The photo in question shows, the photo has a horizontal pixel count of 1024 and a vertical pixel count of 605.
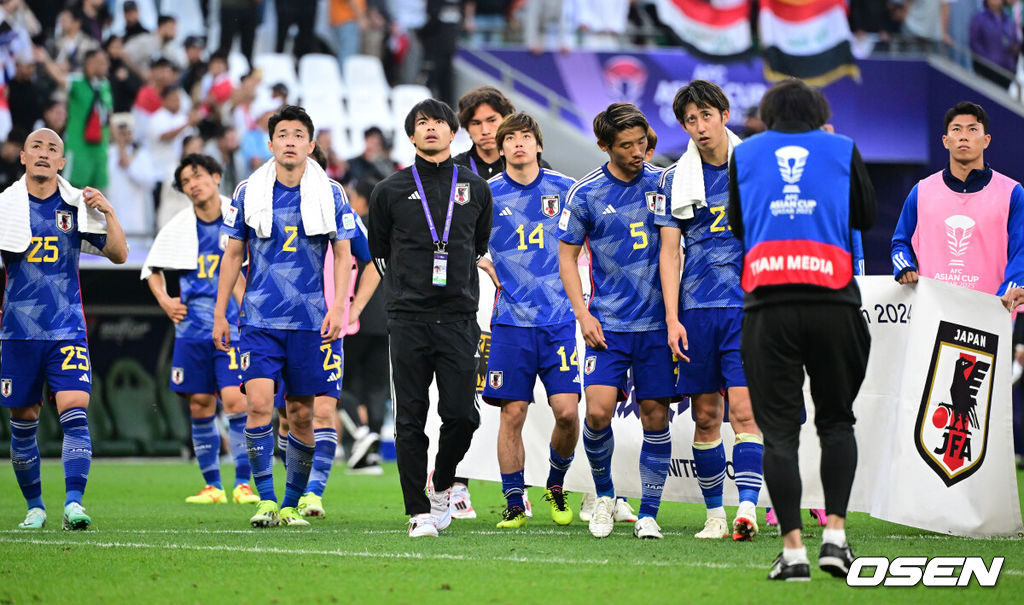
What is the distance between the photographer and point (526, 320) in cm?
795

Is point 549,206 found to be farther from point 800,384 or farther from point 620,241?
point 800,384

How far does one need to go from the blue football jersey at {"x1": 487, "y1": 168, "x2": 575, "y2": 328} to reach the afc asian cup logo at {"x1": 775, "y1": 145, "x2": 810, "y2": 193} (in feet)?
9.26

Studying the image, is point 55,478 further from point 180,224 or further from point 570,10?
point 570,10

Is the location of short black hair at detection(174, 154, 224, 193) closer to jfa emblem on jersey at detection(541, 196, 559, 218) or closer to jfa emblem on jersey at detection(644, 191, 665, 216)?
jfa emblem on jersey at detection(541, 196, 559, 218)

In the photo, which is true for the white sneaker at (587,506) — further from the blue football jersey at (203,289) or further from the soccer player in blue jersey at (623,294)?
the blue football jersey at (203,289)

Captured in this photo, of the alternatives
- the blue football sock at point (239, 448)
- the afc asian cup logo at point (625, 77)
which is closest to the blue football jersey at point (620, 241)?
the blue football sock at point (239, 448)

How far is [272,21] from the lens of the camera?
20.2 meters

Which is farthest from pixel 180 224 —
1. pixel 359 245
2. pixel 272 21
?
pixel 272 21

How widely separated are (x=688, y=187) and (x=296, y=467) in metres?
2.99

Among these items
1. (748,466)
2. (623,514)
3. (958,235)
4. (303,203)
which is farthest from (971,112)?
(303,203)

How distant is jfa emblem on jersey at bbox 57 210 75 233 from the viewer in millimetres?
8125

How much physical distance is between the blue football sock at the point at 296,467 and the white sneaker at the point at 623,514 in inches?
78.0

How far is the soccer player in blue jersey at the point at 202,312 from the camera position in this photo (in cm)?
1059

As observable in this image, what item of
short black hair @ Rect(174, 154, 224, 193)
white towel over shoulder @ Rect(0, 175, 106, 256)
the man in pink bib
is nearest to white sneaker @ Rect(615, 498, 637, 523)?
the man in pink bib
